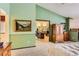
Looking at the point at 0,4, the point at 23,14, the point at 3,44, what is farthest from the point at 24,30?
the point at 0,4

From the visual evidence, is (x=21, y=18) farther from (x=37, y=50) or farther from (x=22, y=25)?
(x=37, y=50)

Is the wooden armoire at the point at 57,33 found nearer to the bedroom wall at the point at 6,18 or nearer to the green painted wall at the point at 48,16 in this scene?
the green painted wall at the point at 48,16

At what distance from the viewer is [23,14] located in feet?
6.97

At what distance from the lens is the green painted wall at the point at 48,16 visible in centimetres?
214

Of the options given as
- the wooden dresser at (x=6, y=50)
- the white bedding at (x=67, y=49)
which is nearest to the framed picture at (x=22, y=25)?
the wooden dresser at (x=6, y=50)

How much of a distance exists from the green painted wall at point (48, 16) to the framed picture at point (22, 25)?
0.61 ft

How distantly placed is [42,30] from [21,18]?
1.23 feet

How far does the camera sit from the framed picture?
84.4 inches

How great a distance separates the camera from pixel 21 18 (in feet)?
6.98

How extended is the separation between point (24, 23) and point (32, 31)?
18cm

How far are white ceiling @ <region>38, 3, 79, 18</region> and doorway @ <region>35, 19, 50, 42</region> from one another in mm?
224

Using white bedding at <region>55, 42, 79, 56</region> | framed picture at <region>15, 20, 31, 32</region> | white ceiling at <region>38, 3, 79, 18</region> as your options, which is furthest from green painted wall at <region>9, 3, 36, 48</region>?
white bedding at <region>55, 42, 79, 56</region>

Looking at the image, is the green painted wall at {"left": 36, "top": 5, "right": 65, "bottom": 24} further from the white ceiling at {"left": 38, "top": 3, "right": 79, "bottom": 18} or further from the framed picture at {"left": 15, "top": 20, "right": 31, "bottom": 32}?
the framed picture at {"left": 15, "top": 20, "right": 31, "bottom": 32}

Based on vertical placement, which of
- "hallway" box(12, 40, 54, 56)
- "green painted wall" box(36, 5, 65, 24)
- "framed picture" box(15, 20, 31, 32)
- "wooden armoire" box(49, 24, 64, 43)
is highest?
"green painted wall" box(36, 5, 65, 24)
